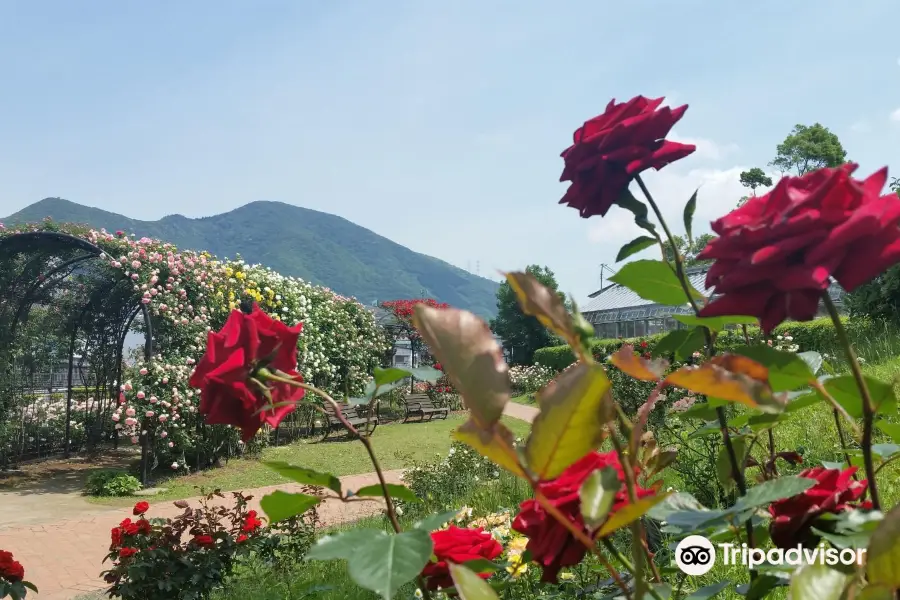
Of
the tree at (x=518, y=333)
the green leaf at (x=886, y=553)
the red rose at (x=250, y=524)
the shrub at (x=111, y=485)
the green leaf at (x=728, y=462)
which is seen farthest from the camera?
the tree at (x=518, y=333)

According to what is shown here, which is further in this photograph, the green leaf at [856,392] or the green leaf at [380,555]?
the green leaf at [856,392]

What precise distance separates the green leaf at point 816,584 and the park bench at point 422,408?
14.5 meters

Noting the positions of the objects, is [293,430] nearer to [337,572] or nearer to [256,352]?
[337,572]

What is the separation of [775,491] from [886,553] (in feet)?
0.63

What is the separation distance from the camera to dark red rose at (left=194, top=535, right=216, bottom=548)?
10.5ft

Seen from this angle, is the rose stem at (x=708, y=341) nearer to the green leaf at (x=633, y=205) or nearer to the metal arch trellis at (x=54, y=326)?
the green leaf at (x=633, y=205)

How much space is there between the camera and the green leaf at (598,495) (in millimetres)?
387

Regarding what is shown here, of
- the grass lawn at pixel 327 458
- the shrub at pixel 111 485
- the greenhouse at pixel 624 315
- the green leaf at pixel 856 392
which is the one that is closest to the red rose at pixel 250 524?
the grass lawn at pixel 327 458

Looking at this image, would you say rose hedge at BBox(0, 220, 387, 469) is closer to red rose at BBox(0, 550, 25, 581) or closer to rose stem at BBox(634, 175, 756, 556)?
red rose at BBox(0, 550, 25, 581)

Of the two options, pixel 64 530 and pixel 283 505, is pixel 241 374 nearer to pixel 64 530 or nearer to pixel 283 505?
pixel 283 505

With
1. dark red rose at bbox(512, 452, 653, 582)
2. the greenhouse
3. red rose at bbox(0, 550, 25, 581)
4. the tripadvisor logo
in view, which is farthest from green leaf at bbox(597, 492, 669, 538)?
the greenhouse

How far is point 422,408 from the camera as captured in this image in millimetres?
14969

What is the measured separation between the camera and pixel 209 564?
325 centimetres

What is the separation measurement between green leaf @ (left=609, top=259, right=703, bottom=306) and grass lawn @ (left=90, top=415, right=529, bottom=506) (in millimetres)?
6004
